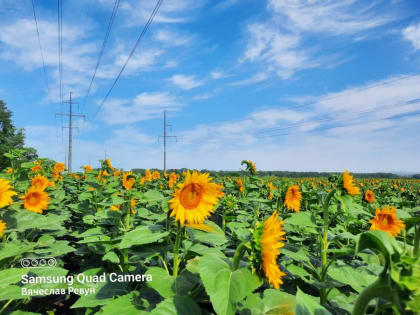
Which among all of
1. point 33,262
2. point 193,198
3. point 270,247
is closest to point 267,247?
point 270,247

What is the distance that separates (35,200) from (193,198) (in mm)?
2680

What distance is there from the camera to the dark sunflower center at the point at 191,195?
170 cm

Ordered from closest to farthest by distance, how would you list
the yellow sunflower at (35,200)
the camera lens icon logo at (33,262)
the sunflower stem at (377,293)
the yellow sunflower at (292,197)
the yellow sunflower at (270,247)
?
1. the sunflower stem at (377,293)
2. the yellow sunflower at (270,247)
3. the camera lens icon logo at (33,262)
4. the yellow sunflower at (35,200)
5. the yellow sunflower at (292,197)

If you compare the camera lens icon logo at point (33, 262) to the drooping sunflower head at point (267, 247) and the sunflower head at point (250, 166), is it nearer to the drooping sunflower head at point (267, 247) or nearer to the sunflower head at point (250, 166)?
the drooping sunflower head at point (267, 247)

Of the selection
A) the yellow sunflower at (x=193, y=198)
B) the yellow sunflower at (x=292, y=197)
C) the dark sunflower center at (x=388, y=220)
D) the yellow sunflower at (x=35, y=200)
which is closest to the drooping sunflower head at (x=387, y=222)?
the dark sunflower center at (x=388, y=220)

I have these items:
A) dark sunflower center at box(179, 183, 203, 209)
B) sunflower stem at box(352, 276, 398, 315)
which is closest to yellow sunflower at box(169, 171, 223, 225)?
dark sunflower center at box(179, 183, 203, 209)

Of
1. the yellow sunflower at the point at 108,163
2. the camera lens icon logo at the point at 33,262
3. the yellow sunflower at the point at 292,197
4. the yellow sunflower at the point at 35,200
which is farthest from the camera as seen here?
the yellow sunflower at the point at 108,163

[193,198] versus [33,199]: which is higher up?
[193,198]

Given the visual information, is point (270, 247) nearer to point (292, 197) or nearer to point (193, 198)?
point (193, 198)

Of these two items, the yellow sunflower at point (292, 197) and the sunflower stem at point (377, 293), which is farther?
the yellow sunflower at point (292, 197)

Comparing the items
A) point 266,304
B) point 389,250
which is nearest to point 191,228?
point 266,304

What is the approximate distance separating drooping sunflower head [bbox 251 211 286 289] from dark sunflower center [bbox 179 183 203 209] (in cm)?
56

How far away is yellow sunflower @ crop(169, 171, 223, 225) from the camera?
5.47 ft

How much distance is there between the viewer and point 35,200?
3.40 metres
